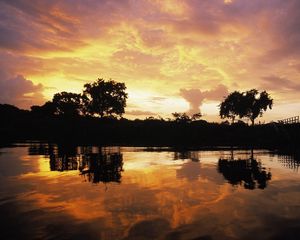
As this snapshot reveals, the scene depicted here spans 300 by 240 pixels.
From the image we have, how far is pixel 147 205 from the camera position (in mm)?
13078

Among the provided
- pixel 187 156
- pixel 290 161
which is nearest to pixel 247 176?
pixel 290 161

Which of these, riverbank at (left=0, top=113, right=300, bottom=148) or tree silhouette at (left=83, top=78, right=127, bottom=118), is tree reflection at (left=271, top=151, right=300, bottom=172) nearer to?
riverbank at (left=0, top=113, right=300, bottom=148)

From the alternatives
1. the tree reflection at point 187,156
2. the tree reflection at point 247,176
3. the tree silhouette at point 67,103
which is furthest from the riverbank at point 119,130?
the tree reflection at point 247,176

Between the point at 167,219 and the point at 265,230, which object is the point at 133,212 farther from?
the point at 265,230

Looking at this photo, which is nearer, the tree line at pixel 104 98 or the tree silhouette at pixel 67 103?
the tree line at pixel 104 98

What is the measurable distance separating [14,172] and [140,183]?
368 inches

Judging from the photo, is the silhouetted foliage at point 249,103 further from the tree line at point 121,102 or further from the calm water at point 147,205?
the calm water at point 147,205

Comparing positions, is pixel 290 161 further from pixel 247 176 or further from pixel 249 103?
pixel 249 103

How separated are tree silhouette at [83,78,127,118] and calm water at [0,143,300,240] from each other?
74197 mm

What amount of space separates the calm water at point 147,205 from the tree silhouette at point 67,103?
96.9 metres

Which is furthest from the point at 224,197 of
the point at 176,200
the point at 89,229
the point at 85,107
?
the point at 85,107

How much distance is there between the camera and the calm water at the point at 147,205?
9.92 meters

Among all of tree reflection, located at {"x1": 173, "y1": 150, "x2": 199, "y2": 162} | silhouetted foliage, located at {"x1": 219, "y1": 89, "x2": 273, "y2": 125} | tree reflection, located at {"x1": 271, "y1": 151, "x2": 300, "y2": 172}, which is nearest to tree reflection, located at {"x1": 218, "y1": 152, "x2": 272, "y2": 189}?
tree reflection, located at {"x1": 271, "y1": 151, "x2": 300, "y2": 172}

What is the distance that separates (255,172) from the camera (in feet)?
76.5
